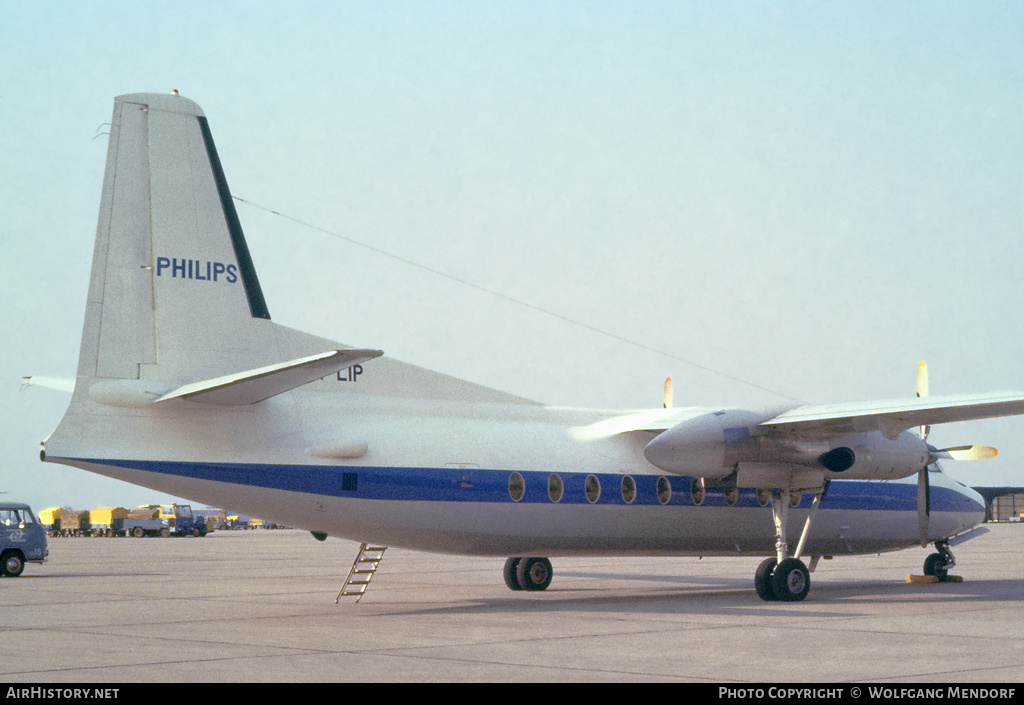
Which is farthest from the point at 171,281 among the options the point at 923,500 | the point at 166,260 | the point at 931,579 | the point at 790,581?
the point at 931,579

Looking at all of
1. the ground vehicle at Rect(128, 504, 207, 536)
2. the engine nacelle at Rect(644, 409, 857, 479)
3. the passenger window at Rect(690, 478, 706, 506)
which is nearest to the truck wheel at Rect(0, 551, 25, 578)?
the passenger window at Rect(690, 478, 706, 506)

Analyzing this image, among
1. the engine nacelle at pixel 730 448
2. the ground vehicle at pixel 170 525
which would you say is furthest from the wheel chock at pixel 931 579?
the ground vehicle at pixel 170 525

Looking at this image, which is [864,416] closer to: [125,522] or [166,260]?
[166,260]

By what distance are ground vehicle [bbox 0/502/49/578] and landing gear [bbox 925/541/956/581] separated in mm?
20147

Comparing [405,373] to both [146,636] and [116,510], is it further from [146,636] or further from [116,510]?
[116,510]

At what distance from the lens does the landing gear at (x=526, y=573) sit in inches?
835

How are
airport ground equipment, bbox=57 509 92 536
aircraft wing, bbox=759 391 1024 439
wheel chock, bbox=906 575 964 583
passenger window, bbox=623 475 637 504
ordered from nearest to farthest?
1. aircraft wing, bbox=759 391 1024 439
2. passenger window, bbox=623 475 637 504
3. wheel chock, bbox=906 575 964 583
4. airport ground equipment, bbox=57 509 92 536

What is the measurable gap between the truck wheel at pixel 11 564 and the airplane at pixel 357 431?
1336cm

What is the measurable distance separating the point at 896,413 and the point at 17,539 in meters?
20.3

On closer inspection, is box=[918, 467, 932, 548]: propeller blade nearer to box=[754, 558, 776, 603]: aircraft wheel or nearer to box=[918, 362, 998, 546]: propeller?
box=[918, 362, 998, 546]: propeller

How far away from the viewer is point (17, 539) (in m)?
26.7

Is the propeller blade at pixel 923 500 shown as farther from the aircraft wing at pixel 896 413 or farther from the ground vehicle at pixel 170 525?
the ground vehicle at pixel 170 525

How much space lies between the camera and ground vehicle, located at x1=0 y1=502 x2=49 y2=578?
1046 inches
